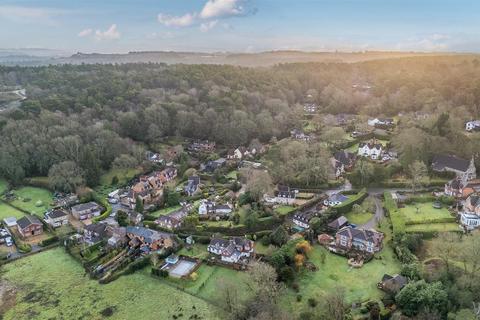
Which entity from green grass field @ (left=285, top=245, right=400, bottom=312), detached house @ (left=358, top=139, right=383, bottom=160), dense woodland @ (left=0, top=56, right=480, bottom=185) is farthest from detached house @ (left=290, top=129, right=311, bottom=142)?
green grass field @ (left=285, top=245, right=400, bottom=312)

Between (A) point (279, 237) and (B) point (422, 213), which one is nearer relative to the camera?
(A) point (279, 237)

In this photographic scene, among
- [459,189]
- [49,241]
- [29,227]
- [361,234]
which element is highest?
[459,189]

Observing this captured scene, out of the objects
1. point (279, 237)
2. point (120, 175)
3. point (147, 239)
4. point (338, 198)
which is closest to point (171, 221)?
point (147, 239)

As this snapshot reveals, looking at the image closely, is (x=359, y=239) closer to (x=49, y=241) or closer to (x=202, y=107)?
(x=49, y=241)

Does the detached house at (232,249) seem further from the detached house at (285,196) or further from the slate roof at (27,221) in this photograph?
the slate roof at (27,221)

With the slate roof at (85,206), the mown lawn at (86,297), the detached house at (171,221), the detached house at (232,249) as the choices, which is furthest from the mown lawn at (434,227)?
the slate roof at (85,206)

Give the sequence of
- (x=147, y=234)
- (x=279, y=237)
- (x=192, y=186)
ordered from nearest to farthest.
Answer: (x=279, y=237) < (x=147, y=234) < (x=192, y=186)

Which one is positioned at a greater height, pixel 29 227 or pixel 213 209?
pixel 213 209
